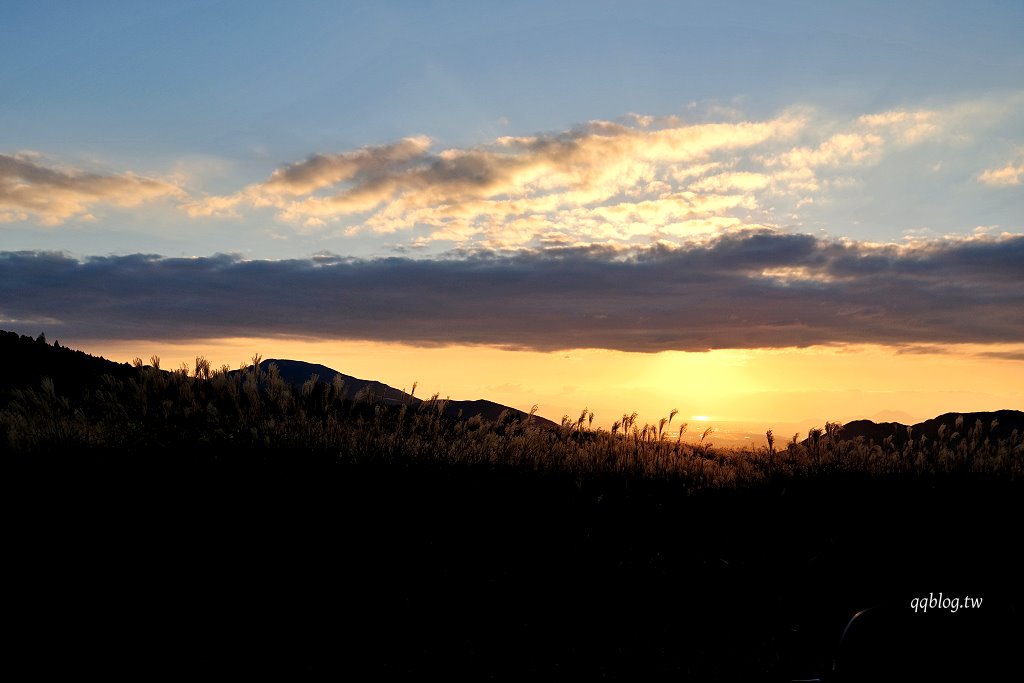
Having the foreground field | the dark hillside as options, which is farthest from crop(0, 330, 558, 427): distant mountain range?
the foreground field

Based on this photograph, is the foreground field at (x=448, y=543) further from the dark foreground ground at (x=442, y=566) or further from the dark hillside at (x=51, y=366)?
the dark hillside at (x=51, y=366)

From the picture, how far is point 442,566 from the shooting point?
847 centimetres

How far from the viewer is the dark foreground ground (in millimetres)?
6883

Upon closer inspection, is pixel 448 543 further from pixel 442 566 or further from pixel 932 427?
pixel 932 427

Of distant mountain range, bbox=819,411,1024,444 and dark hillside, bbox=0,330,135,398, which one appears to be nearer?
distant mountain range, bbox=819,411,1024,444

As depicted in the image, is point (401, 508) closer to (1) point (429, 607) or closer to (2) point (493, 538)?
(2) point (493, 538)

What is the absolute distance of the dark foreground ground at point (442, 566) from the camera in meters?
6.88

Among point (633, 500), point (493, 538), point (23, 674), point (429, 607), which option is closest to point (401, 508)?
point (493, 538)

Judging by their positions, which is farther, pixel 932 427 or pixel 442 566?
pixel 932 427

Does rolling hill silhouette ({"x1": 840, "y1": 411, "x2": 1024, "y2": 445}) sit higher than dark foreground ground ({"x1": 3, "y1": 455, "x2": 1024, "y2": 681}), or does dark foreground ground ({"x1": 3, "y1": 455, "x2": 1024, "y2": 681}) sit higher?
rolling hill silhouette ({"x1": 840, "y1": 411, "x2": 1024, "y2": 445})

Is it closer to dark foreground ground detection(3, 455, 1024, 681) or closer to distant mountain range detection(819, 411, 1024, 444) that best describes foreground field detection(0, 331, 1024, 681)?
dark foreground ground detection(3, 455, 1024, 681)

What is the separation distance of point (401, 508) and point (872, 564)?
5.45 metres

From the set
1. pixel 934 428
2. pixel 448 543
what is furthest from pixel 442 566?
pixel 934 428

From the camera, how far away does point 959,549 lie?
1029 centimetres
